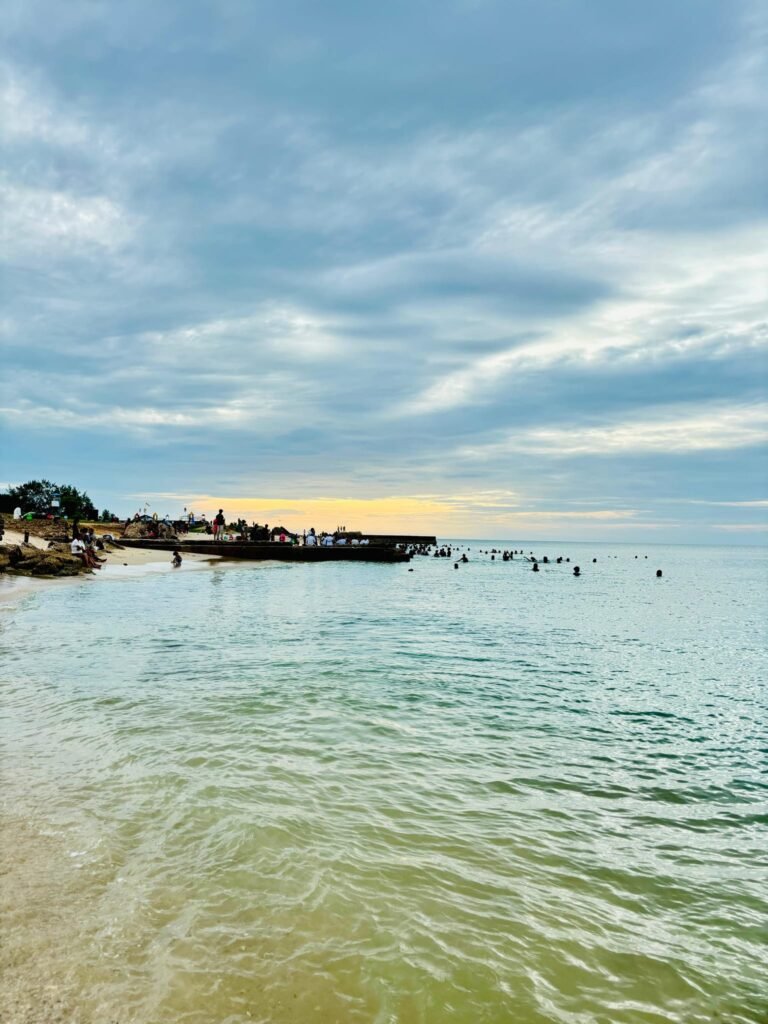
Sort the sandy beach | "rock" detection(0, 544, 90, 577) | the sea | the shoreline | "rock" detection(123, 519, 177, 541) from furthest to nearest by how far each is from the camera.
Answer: "rock" detection(123, 519, 177, 541), the sandy beach, "rock" detection(0, 544, 90, 577), the shoreline, the sea

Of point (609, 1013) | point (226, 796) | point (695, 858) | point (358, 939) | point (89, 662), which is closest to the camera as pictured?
point (609, 1013)

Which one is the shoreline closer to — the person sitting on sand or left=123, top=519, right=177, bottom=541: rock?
the person sitting on sand

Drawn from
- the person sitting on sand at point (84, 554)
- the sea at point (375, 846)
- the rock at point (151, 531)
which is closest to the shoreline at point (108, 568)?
the person sitting on sand at point (84, 554)

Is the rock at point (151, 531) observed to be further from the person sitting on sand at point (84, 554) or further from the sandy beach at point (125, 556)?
the person sitting on sand at point (84, 554)

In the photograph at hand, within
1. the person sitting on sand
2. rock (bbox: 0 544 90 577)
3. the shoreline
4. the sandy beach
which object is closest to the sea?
the shoreline

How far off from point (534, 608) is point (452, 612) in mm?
6420

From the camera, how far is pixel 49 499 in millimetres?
80562

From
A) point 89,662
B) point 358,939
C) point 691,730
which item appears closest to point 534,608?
point 691,730

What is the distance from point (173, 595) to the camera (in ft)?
103

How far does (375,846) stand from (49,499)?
87.7 meters

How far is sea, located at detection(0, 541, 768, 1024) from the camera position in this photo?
12.6 feet

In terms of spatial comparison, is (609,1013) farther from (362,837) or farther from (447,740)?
(447,740)

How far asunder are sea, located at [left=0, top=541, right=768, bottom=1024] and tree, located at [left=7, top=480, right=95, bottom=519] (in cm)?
7210

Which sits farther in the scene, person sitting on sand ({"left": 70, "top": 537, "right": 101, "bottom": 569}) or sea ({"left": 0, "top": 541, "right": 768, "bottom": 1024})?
person sitting on sand ({"left": 70, "top": 537, "right": 101, "bottom": 569})
